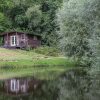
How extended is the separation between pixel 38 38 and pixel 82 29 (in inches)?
1185

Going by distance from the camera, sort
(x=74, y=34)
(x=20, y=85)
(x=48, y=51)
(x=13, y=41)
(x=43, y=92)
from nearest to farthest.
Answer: (x=43, y=92)
(x=20, y=85)
(x=74, y=34)
(x=48, y=51)
(x=13, y=41)

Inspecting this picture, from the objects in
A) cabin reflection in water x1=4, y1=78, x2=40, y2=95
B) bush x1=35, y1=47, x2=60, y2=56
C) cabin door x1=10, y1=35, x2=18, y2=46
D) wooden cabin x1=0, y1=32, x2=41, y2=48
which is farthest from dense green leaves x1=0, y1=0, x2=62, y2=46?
cabin reflection in water x1=4, y1=78, x2=40, y2=95

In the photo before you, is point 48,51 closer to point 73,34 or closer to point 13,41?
point 13,41

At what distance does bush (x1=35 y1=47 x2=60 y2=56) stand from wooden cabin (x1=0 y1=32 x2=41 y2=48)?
404cm

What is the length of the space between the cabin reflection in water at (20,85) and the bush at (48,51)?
26053mm

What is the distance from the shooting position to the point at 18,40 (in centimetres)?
6469

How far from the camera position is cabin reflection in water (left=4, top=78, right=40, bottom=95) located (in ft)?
85.8

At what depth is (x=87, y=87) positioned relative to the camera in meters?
25.8

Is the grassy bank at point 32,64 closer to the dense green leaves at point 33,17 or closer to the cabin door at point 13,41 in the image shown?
the cabin door at point 13,41

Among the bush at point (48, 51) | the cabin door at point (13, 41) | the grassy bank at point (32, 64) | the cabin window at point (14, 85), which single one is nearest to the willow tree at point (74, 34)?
the grassy bank at point (32, 64)

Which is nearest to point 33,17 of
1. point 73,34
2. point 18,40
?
point 18,40

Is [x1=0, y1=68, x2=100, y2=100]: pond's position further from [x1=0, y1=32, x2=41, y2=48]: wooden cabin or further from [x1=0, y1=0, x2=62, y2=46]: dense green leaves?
[x1=0, y1=0, x2=62, y2=46]: dense green leaves

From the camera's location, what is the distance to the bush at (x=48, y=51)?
5878 cm

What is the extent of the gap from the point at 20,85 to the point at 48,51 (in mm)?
30843
